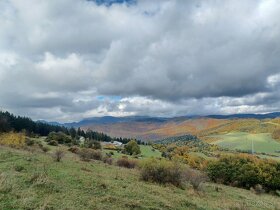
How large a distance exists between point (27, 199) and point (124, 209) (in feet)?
19.1

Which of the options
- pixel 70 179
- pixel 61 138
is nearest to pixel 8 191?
pixel 70 179

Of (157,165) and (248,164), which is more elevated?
(157,165)

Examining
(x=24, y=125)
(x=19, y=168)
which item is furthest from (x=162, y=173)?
(x=24, y=125)

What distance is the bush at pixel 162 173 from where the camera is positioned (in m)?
38.4

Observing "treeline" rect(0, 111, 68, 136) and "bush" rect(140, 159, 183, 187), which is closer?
"bush" rect(140, 159, 183, 187)

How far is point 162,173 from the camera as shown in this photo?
3878 cm

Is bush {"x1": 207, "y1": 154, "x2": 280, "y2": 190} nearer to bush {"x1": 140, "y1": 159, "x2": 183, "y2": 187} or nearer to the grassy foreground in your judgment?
bush {"x1": 140, "y1": 159, "x2": 183, "y2": 187}

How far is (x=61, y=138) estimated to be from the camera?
124m

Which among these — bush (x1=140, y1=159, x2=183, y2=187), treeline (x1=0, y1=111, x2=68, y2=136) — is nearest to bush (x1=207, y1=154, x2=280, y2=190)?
bush (x1=140, y1=159, x2=183, y2=187)

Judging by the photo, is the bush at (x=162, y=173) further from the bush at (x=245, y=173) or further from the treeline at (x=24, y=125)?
the treeline at (x=24, y=125)

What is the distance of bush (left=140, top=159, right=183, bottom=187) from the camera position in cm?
3844

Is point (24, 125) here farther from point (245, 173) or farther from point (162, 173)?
point (162, 173)

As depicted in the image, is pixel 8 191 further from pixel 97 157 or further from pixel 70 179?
pixel 97 157

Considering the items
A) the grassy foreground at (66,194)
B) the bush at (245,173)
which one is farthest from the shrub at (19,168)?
the bush at (245,173)
